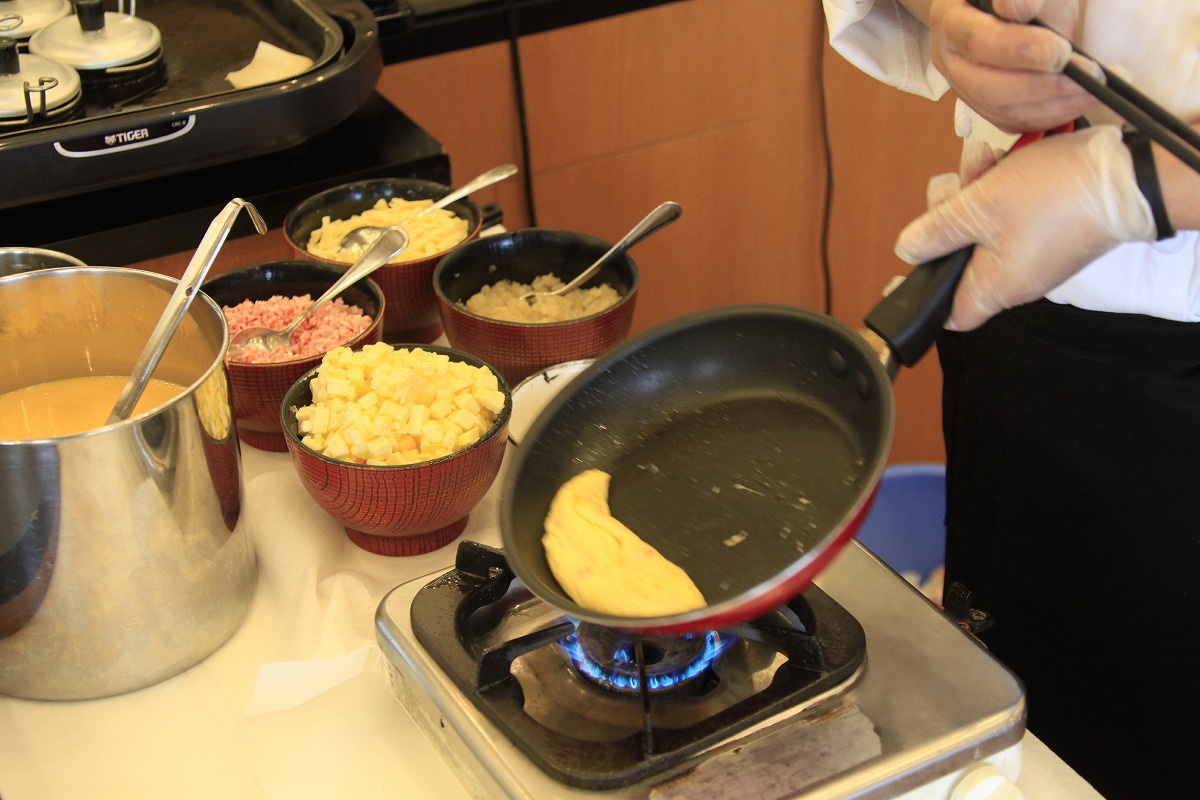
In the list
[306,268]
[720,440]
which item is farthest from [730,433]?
[306,268]

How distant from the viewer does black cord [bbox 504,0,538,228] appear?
1.87m

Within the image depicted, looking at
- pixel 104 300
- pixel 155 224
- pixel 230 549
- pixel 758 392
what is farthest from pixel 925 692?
pixel 155 224

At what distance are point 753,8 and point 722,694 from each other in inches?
64.7

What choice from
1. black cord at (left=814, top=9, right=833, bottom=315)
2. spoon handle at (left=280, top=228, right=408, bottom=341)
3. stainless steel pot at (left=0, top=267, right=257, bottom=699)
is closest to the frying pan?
stainless steel pot at (left=0, top=267, right=257, bottom=699)

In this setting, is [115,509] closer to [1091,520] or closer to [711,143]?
[1091,520]

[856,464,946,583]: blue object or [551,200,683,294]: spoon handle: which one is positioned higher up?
[551,200,683,294]: spoon handle

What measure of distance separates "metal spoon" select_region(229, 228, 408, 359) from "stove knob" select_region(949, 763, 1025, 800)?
67 centimetres

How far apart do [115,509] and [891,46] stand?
0.90m

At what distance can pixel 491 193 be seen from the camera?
202 cm

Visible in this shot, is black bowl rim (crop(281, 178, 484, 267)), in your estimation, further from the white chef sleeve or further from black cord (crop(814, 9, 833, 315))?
black cord (crop(814, 9, 833, 315))

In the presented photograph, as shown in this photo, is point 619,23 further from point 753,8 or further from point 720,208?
point 720,208

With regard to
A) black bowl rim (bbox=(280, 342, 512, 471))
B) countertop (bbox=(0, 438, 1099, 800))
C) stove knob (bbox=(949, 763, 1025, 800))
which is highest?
black bowl rim (bbox=(280, 342, 512, 471))

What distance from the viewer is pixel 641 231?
112 cm

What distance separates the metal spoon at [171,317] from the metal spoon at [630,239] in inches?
15.8
